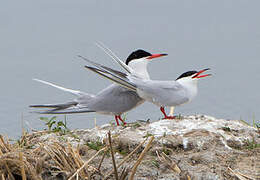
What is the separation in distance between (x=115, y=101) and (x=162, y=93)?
0.53 meters

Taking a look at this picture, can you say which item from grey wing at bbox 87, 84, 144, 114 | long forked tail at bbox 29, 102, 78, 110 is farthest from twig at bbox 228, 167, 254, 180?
long forked tail at bbox 29, 102, 78, 110

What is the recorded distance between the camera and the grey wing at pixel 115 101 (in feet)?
16.6

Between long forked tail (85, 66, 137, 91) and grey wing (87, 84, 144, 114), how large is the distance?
0.21 m

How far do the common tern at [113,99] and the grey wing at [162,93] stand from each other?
0.81ft

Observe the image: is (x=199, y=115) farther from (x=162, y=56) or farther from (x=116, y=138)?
(x=116, y=138)

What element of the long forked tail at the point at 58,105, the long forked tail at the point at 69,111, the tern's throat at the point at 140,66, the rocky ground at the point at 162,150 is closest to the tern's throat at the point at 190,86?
the rocky ground at the point at 162,150

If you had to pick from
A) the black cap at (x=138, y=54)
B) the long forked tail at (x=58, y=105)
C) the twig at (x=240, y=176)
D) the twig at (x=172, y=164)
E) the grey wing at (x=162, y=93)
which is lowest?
the twig at (x=240, y=176)

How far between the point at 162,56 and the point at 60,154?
192 cm

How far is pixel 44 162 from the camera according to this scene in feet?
12.6

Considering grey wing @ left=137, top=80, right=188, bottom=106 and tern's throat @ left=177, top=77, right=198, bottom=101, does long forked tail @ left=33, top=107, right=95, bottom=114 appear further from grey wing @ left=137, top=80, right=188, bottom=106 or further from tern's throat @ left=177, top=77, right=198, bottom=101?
tern's throat @ left=177, top=77, right=198, bottom=101

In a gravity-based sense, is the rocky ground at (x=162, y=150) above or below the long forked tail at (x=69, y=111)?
below

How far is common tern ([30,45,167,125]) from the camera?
5070mm

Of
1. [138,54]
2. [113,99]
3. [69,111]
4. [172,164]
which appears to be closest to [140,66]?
[138,54]

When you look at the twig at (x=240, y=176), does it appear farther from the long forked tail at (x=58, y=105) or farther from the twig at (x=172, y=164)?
the long forked tail at (x=58, y=105)
